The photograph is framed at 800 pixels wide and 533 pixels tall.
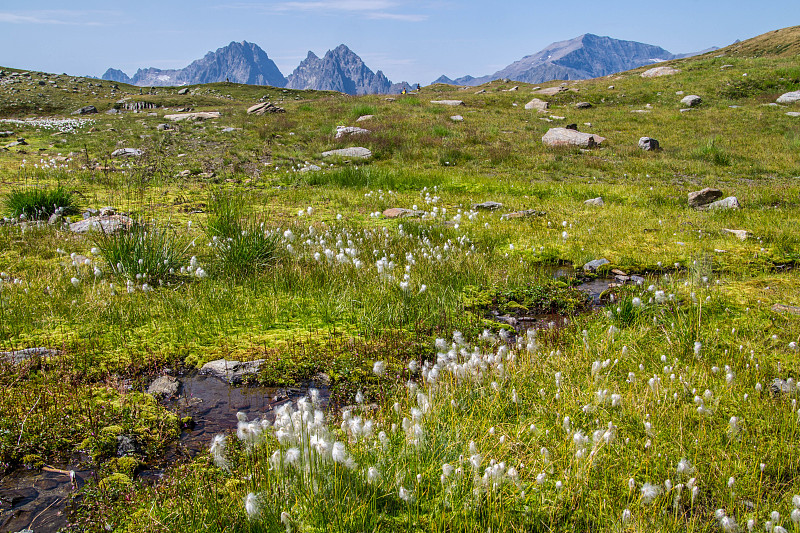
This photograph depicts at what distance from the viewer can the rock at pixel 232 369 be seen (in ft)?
16.2

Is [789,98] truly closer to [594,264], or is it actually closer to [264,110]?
[594,264]

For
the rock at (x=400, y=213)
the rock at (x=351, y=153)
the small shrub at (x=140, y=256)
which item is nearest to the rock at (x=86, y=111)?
the rock at (x=351, y=153)

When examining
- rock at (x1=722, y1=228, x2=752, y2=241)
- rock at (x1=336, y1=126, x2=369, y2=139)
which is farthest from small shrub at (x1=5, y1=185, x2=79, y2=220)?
rock at (x1=722, y1=228, x2=752, y2=241)

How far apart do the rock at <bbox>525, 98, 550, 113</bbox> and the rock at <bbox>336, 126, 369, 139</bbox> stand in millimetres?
14304

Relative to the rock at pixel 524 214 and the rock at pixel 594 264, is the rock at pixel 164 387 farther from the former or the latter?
the rock at pixel 524 214

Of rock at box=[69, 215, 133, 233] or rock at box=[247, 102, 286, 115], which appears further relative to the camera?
rock at box=[247, 102, 286, 115]

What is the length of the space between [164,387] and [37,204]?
7.52 meters

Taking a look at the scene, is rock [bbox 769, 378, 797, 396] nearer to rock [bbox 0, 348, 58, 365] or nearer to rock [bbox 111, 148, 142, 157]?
rock [bbox 0, 348, 58, 365]

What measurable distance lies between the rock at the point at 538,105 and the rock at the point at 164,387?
30.2 meters

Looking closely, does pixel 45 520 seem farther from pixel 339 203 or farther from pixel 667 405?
pixel 339 203

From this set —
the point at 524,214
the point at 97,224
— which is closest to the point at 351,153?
the point at 524,214

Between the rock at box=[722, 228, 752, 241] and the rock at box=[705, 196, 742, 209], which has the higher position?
the rock at box=[705, 196, 742, 209]

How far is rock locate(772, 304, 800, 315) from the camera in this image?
6051 millimetres

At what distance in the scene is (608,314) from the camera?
19.8 feet
